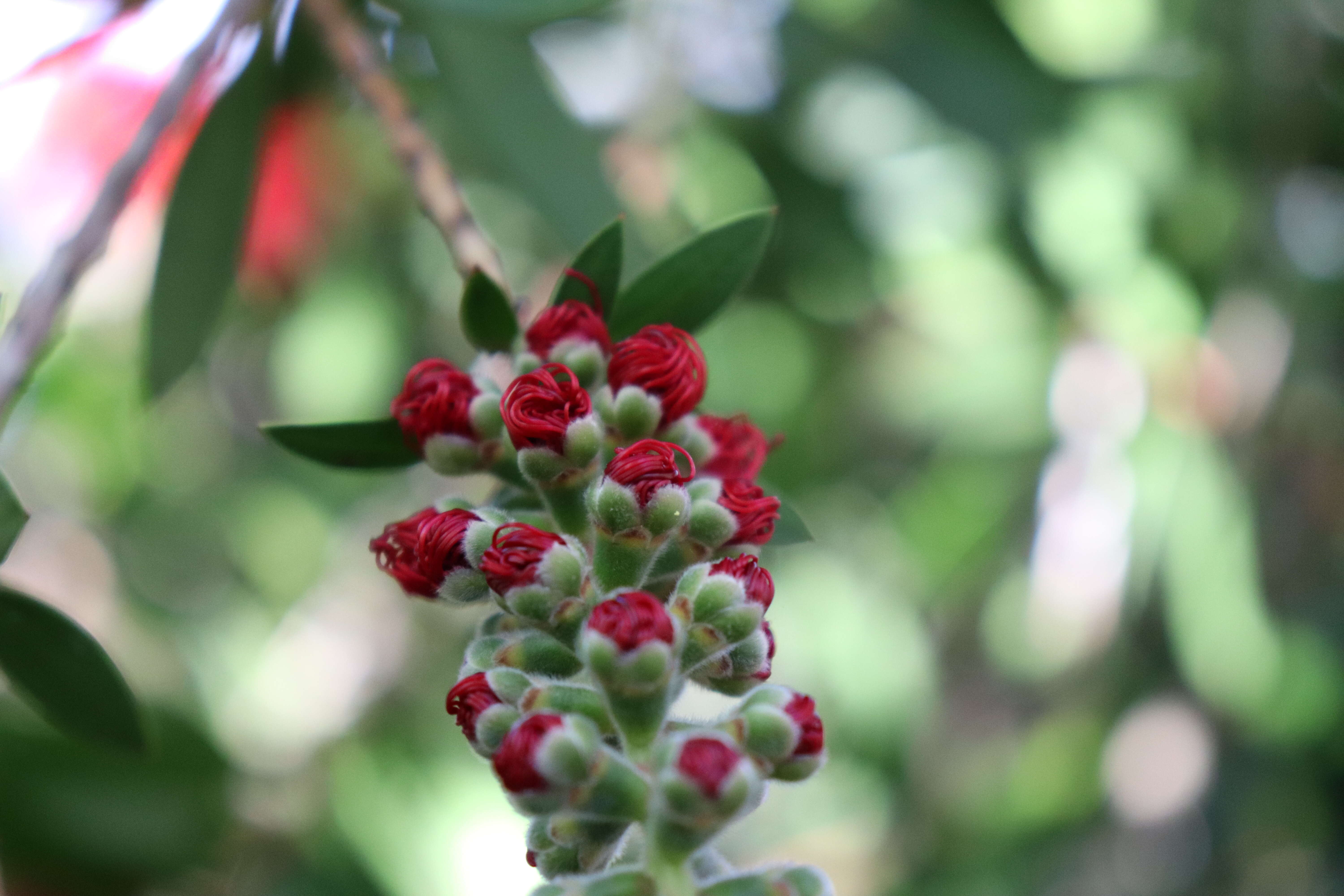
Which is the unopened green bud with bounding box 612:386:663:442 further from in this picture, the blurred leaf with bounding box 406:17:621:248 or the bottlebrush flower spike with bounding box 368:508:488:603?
the blurred leaf with bounding box 406:17:621:248

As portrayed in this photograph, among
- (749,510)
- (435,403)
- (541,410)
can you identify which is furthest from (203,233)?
(749,510)

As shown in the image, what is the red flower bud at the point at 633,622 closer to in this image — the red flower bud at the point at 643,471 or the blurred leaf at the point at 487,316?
the red flower bud at the point at 643,471

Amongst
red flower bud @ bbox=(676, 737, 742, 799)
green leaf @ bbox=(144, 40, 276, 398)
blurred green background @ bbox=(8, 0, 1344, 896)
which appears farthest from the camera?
blurred green background @ bbox=(8, 0, 1344, 896)

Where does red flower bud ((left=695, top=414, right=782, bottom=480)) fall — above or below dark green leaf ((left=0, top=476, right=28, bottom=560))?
below

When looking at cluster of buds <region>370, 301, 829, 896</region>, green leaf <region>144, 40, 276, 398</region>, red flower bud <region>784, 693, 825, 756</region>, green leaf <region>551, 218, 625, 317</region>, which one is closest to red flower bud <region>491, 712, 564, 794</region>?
cluster of buds <region>370, 301, 829, 896</region>

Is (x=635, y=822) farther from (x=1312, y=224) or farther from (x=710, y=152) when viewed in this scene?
(x=1312, y=224)

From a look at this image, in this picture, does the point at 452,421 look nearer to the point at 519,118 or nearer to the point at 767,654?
the point at 767,654
